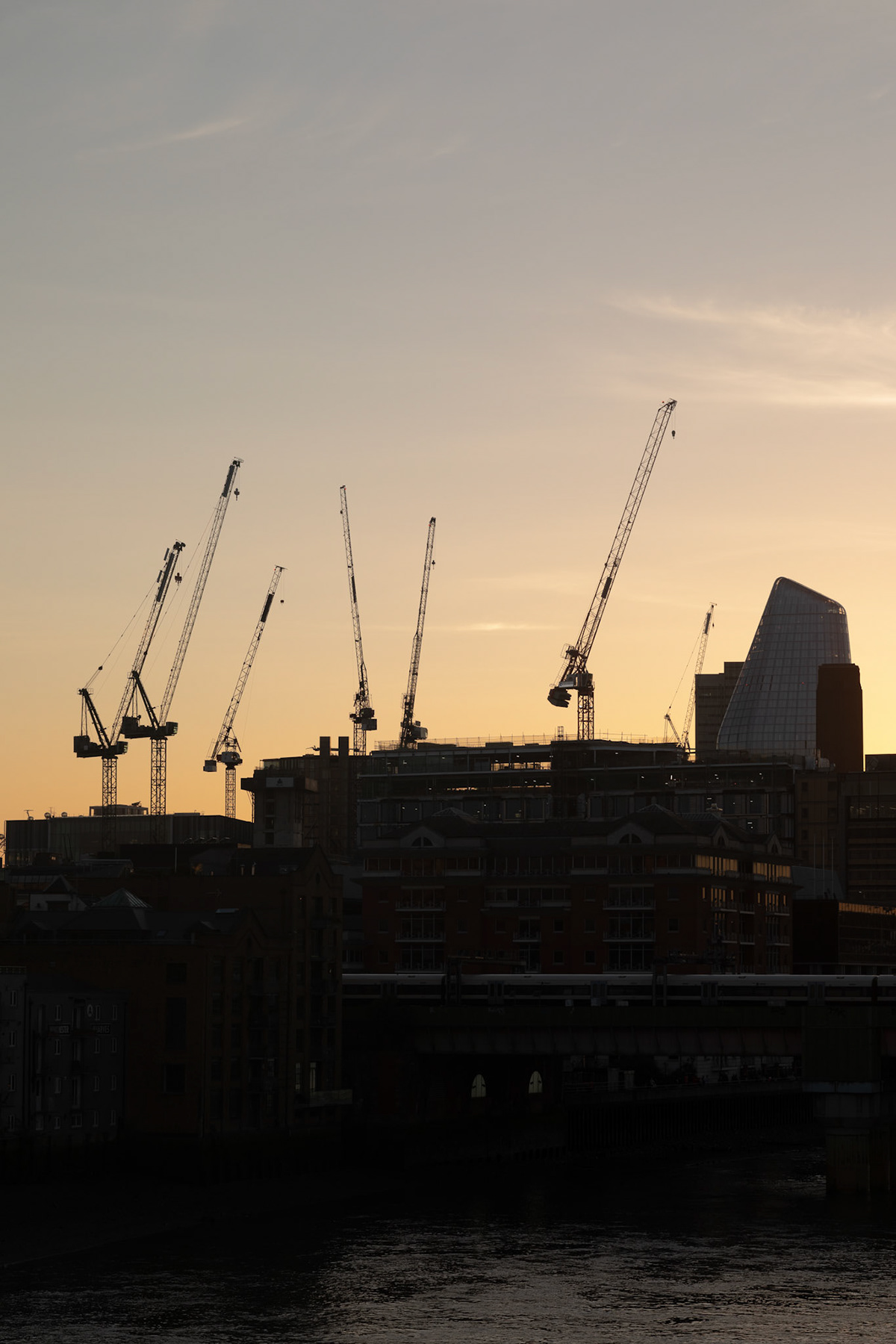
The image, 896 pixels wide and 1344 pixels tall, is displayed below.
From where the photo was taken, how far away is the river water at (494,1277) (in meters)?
93.8

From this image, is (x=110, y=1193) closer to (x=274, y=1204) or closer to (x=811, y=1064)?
(x=274, y=1204)

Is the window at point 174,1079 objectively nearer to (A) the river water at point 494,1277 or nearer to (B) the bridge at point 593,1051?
(A) the river water at point 494,1277

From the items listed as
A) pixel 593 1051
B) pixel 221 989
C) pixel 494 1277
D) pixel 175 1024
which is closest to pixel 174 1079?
pixel 175 1024

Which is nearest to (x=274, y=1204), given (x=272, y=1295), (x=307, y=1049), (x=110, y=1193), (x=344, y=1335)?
(x=110, y=1193)

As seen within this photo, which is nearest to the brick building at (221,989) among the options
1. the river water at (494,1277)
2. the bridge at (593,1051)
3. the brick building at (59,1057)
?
the brick building at (59,1057)

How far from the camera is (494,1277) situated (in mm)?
106938

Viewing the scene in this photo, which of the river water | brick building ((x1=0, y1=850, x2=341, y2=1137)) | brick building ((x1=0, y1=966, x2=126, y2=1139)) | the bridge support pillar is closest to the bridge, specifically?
the bridge support pillar

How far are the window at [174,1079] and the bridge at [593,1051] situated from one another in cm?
2320

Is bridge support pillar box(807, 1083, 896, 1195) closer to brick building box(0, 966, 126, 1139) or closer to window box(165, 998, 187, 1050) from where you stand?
window box(165, 998, 187, 1050)

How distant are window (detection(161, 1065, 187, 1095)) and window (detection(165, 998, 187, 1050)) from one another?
4.34 ft

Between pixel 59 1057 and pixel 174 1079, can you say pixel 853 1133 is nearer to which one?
pixel 174 1079

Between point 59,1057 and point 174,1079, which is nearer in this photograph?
point 59,1057

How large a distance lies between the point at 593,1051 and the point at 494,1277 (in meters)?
47.4

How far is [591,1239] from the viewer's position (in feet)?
393
